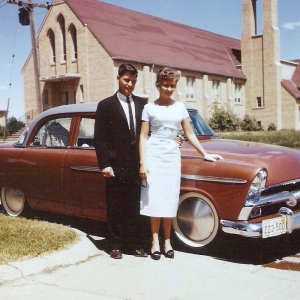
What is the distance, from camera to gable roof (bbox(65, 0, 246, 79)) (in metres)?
33.8

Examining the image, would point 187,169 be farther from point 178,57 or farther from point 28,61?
point 28,61

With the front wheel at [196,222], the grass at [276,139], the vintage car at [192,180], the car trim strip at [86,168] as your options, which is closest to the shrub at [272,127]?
the grass at [276,139]

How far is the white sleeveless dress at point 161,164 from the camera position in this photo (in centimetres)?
504

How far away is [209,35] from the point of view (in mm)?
47062

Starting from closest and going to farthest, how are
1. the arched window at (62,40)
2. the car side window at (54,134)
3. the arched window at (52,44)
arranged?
the car side window at (54,134), the arched window at (62,40), the arched window at (52,44)

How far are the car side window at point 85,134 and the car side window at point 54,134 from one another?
0.61 ft

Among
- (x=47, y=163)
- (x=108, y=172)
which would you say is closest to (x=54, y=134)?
(x=47, y=163)

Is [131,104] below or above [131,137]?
above

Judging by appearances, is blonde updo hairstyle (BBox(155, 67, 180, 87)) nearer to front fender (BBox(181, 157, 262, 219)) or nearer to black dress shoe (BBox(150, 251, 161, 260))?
front fender (BBox(181, 157, 262, 219))

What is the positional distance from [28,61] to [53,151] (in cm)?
3518

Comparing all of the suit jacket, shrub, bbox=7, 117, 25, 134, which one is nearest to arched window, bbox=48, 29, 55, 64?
shrub, bbox=7, 117, 25, 134

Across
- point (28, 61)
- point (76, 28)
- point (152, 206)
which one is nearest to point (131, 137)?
point (152, 206)

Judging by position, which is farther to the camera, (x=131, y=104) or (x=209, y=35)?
(x=209, y=35)

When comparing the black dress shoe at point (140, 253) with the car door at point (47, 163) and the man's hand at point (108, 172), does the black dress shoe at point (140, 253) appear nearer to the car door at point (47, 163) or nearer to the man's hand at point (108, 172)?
the man's hand at point (108, 172)
